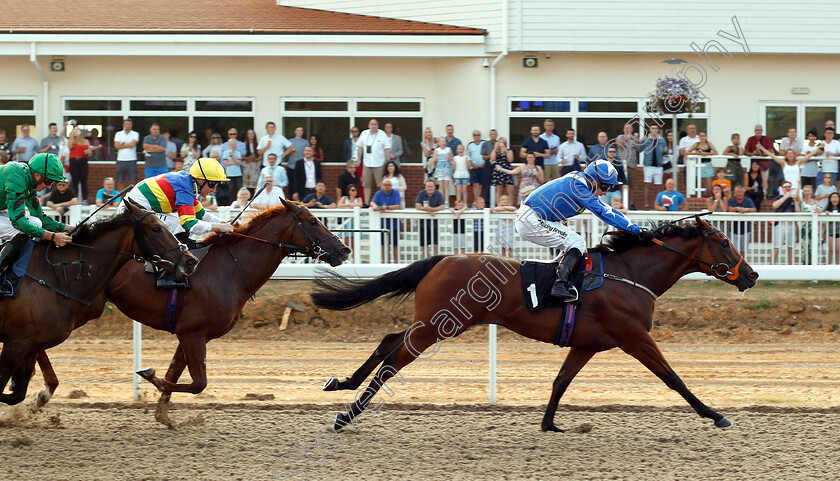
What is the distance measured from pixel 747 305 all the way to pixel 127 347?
7.11 meters

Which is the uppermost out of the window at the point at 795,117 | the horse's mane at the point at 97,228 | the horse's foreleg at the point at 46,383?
the window at the point at 795,117

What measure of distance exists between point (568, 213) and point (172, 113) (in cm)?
1069

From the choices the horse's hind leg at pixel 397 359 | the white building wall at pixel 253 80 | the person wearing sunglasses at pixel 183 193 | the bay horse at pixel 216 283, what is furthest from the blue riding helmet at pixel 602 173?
the white building wall at pixel 253 80

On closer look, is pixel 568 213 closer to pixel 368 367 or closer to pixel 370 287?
pixel 370 287

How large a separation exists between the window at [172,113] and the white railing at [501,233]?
195 inches

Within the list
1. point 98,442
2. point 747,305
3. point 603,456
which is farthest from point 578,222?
point 98,442

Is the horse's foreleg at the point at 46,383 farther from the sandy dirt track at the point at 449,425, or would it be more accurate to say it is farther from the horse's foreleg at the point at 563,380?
the horse's foreleg at the point at 563,380

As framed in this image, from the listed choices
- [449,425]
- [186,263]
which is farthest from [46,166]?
[449,425]

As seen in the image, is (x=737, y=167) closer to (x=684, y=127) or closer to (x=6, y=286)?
(x=684, y=127)

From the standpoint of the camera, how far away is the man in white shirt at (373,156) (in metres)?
14.5

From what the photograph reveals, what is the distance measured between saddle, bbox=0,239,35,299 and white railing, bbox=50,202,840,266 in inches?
195

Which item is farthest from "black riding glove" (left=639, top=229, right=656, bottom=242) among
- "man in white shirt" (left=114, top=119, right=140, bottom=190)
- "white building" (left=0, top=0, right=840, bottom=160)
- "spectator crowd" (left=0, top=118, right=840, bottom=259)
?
"man in white shirt" (left=114, top=119, right=140, bottom=190)

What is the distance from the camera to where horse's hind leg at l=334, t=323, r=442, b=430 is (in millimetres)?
6645

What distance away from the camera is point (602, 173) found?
7.04 m
